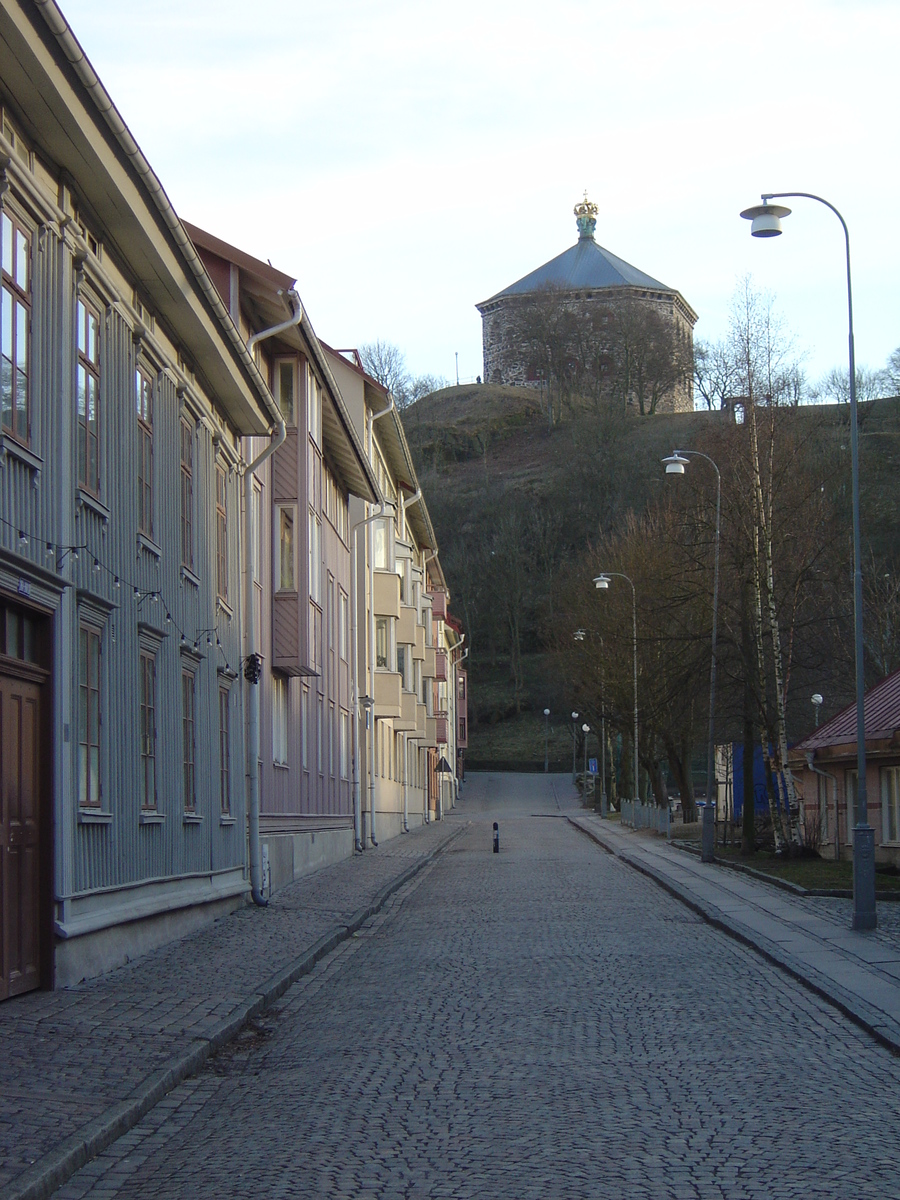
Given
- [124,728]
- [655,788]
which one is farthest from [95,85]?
[655,788]

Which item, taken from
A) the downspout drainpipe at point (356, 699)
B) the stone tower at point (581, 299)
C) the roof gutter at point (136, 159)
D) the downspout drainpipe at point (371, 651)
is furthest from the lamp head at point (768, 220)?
the stone tower at point (581, 299)

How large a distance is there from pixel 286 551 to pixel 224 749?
5906 millimetres

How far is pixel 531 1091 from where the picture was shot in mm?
7828

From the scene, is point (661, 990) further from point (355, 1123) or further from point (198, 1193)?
point (198, 1193)

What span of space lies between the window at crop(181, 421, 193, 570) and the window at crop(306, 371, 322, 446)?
7416mm

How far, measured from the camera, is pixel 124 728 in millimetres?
13523

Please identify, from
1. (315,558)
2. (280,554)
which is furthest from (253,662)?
(315,558)

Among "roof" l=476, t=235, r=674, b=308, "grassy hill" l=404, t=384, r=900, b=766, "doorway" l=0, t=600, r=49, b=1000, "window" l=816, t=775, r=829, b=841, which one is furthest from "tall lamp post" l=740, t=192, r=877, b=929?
"roof" l=476, t=235, r=674, b=308

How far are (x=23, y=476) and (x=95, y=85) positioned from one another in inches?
113

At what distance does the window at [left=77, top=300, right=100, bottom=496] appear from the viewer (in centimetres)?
1227

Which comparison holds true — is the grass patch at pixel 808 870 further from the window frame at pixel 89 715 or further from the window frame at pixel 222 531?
the window frame at pixel 89 715

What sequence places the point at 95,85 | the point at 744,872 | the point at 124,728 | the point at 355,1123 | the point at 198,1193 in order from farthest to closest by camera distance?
the point at 744,872 → the point at 124,728 → the point at 95,85 → the point at 355,1123 → the point at 198,1193

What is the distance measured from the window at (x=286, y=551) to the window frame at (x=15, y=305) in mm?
12804

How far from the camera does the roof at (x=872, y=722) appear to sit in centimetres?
2484
